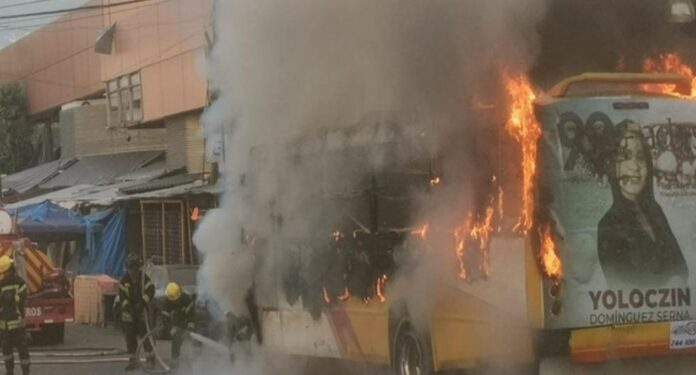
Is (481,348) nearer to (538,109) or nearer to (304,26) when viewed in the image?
(538,109)

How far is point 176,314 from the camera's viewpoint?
13734 millimetres

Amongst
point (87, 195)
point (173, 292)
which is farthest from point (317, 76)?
point (87, 195)

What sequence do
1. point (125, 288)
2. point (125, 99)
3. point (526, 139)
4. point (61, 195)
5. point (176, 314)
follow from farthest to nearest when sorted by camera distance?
point (125, 99) < point (61, 195) < point (125, 288) < point (176, 314) < point (526, 139)

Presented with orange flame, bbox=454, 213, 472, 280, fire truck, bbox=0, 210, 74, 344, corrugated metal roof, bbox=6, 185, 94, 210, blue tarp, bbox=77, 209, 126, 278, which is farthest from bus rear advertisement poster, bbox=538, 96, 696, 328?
corrugated metal roof, bbox=6, 185, 94, 210

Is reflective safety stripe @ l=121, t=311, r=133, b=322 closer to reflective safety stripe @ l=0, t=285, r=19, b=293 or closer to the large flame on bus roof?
reflective safety stripe @ l=0, t=285, r=19, b=293

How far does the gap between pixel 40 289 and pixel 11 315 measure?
217 inches

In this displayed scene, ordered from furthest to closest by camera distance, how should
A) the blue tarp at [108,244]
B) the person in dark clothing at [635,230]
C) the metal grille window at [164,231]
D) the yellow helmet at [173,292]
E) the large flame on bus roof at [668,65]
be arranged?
the blue tarp at [108,244]
the metal grille window at [164,231]
the yellow helmet at [173,292]
the large flame on bus roof at [668,65]
the person in dark clothing at [635,230]

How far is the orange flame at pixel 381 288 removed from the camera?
9938mm

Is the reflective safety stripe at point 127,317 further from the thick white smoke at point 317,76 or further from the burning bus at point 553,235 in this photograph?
the burning bus at point 553,235

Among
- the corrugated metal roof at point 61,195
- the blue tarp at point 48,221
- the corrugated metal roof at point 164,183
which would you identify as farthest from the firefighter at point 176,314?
the corrugated metal roof at point 61,195

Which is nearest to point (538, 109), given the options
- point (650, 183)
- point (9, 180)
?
point (650, 183)

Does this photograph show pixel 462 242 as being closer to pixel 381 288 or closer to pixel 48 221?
pixel 381 288

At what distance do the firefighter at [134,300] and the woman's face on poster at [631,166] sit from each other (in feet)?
25.1

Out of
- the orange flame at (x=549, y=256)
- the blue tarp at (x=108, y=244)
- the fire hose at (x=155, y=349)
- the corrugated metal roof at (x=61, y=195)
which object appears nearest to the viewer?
the orange flame at (x=549, y=256)
